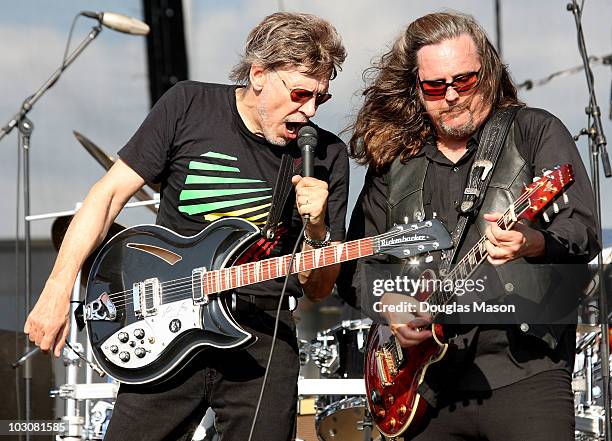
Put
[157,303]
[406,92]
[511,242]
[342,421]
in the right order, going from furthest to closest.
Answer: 1. [342,421]
2. [406,92]
3. [157,303]
4. [511,242]

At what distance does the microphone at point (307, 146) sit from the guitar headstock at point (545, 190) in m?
0.67

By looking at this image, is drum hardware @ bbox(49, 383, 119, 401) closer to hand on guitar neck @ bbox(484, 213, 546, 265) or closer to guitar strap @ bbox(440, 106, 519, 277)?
guitar strap @ bbox(440, 106, 519, 277)

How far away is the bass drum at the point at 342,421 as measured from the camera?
5.36m

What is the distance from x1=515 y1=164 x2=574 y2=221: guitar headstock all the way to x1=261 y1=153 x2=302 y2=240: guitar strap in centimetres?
82

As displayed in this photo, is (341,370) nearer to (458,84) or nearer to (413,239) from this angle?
(413,239)

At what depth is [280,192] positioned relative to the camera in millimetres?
3389

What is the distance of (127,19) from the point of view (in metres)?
6.50

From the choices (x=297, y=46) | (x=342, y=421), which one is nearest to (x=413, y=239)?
(x=297, y=46)

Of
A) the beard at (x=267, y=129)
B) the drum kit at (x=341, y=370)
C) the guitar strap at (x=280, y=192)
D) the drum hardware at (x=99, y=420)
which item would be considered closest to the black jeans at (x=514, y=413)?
the guitar strap at (x=280, y=192)

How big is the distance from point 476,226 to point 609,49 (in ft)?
14.1

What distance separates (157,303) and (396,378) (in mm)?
822

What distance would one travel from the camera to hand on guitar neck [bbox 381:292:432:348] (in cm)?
307

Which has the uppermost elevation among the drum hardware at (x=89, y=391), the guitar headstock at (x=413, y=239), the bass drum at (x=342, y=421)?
the guitar headstock at (x=413, y=239)

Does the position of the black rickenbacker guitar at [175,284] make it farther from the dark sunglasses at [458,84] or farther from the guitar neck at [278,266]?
the dark sunglasses at [458,84]
